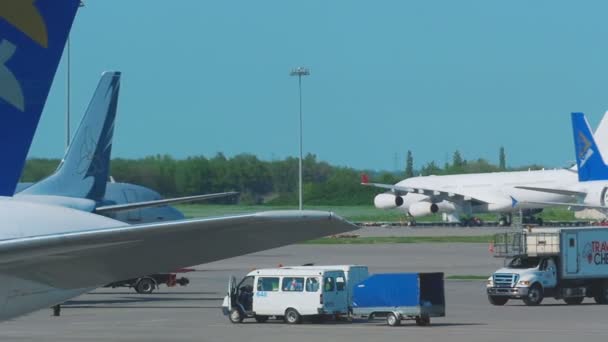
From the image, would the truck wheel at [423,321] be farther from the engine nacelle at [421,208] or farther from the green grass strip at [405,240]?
the engine nacelle at [421,208]

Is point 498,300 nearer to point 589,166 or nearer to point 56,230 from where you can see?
point 56,230

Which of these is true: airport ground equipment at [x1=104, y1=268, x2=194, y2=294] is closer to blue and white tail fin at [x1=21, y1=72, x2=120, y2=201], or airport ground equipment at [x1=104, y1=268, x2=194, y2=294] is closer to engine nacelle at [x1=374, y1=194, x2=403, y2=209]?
blue and white tail fin at [x1=21, y1=72, x2=120, y2=201]

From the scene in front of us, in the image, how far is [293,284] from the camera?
40.8m

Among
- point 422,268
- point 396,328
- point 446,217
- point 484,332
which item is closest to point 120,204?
point 396,328

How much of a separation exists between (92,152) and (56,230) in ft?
91.5

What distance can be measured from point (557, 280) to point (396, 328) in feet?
42.2

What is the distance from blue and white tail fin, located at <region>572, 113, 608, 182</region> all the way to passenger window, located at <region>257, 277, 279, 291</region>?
61.7 m

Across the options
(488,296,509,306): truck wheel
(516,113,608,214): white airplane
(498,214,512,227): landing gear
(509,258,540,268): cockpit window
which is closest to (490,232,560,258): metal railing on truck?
(509,258,540,268): cockpit window

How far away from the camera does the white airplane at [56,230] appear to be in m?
11.4

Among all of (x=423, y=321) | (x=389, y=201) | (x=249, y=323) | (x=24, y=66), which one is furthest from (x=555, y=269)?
(x=389, y=201)

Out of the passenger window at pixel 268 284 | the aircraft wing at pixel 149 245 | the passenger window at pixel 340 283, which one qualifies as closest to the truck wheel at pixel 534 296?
the passenger window at pixel 340 283

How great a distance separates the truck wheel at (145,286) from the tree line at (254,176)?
6599mm

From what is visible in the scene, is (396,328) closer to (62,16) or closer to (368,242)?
(62,16)

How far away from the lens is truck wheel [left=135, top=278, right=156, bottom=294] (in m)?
54.9
